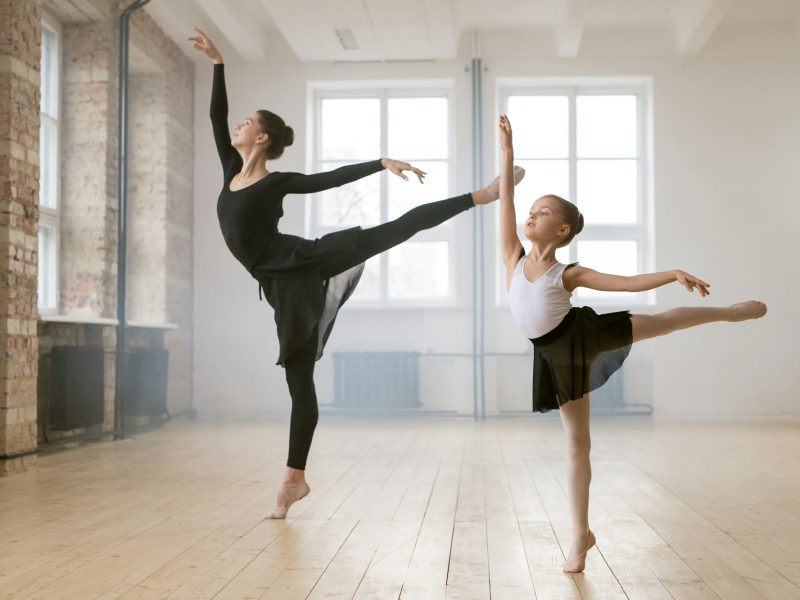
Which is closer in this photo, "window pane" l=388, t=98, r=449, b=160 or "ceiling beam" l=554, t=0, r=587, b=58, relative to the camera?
"ceiling beam" l=554, t=0, r=587, b=58

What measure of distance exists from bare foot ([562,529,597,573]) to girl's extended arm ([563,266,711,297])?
2.53ft

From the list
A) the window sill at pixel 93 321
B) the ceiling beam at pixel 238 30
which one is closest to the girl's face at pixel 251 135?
the window sill at pixel 93 321

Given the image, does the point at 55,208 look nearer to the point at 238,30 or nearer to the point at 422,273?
the point at 238,30

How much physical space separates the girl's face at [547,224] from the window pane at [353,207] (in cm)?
702

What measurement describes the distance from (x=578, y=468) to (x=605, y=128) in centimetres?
762

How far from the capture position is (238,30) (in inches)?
339

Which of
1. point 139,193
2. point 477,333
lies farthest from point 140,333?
point 477,333

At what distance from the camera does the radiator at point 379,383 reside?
30.3 feet

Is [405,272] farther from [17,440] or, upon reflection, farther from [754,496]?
[754,496]

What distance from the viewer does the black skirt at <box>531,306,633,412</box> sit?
2.70 meters

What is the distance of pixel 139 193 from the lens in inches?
342

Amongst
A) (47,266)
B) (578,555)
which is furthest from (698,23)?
(578,555)

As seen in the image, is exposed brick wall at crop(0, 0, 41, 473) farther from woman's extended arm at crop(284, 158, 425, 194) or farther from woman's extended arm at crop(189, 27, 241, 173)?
woman's extended arm at crop(284, 158, 425, 194)

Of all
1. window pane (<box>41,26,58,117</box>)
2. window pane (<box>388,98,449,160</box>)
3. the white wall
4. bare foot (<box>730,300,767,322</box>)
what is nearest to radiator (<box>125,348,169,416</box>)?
the white wall
